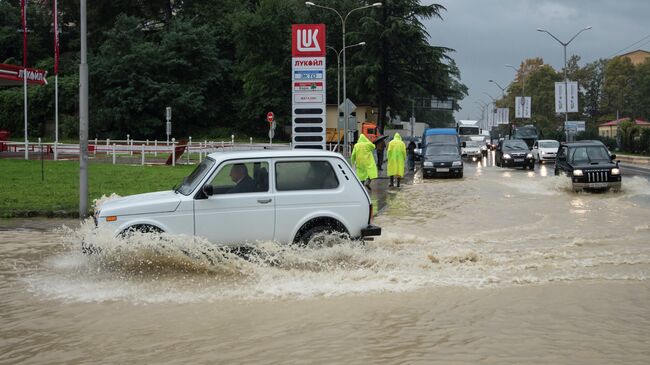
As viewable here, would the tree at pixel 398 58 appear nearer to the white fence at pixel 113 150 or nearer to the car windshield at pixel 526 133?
the car windshield at pixel 526 133

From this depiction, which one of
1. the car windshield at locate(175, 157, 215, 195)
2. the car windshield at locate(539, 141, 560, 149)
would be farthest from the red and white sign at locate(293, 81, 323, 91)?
the car windshield at locate(539, 141, 560, 149)

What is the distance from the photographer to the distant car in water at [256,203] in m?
8.57

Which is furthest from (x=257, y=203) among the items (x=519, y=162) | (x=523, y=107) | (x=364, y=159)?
(x=523, y=107)

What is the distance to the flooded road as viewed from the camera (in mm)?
5738

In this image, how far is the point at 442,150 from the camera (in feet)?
100

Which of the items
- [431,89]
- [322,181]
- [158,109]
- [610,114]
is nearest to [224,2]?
[158,109]

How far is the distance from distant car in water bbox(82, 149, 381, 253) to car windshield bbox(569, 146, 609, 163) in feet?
45.7

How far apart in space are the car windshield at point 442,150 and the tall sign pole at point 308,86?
1184cm

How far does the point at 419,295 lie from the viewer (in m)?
7.65

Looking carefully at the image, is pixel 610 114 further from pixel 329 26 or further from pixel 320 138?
pixel 320 138

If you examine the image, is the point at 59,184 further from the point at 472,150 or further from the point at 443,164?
the point at 472,150

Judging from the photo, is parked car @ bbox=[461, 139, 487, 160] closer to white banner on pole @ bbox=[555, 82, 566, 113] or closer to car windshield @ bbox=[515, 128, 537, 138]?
car windshield @ bbox=[515, 128, 537, 138]

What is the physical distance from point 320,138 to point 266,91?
47462mm

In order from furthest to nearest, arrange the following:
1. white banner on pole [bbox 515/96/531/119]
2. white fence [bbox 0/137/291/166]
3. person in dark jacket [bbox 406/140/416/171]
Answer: white banner on pole [bbox 515/96/531/119] → person in dark jacket [bbox 406/140/416/171] → white fence [bbox 0/137/291/166]
